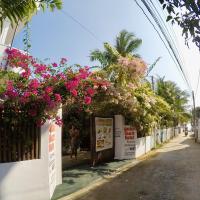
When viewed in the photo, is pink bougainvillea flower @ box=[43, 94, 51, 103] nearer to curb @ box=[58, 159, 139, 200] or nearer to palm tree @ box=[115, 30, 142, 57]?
curb @ box=[58, 159, 139, 200]

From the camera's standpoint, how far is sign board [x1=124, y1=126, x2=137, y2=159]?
687 inches

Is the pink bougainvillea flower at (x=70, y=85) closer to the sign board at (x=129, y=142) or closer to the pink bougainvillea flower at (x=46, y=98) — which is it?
the pink bougainvillea flower at (x=46, y=98)

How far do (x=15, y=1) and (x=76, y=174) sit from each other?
803 cm

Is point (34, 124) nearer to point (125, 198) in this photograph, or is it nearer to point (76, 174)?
point (125, 198)

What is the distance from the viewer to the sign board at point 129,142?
57.2 ft

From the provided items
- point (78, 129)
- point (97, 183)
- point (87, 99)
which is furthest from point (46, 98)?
point (78, 129)

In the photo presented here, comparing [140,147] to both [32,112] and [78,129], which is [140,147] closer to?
[78,129]

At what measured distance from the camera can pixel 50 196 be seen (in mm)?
8125

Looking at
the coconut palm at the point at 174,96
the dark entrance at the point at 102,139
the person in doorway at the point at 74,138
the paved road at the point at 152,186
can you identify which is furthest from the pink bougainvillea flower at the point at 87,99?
the coconut palm at the point at 174,96

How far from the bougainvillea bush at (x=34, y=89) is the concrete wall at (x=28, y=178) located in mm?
688

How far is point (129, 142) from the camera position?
17.7 metres

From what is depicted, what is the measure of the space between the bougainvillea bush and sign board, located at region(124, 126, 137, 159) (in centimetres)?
892

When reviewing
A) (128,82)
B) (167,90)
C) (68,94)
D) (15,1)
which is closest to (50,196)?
(68,94)

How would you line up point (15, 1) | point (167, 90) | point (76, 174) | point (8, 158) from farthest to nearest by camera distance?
point (167, 90)
point (76, 174)
point (8, 158)
point (15, 1)
